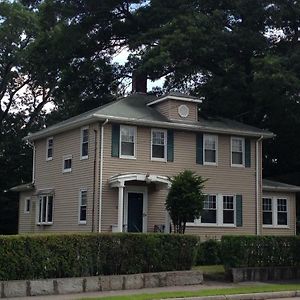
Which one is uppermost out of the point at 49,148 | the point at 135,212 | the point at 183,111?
the point at 183,111

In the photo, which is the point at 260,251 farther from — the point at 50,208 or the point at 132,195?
the point at 50,208

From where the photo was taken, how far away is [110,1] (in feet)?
133

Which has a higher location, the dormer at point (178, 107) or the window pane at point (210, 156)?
the dormer at point (178, 107)

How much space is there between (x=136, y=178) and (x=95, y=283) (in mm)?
10804

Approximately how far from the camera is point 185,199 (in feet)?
88.1

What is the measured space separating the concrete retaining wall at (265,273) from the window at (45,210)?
562 inches

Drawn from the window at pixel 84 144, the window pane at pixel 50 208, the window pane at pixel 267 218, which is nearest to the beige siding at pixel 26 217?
the window pane at pixel 50 208

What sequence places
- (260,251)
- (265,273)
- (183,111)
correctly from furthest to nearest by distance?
(183,111), (260,251), (265,273)

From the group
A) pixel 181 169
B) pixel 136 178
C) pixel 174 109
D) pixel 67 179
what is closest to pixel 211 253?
pixel 136 178

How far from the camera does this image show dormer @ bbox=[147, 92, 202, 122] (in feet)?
102

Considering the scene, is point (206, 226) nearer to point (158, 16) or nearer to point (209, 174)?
point (209, 174)

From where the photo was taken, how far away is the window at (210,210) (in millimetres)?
31125

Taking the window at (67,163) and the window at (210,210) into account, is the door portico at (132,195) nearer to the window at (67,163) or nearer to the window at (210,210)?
the window at (210,210)

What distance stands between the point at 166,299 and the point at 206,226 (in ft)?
49.1
